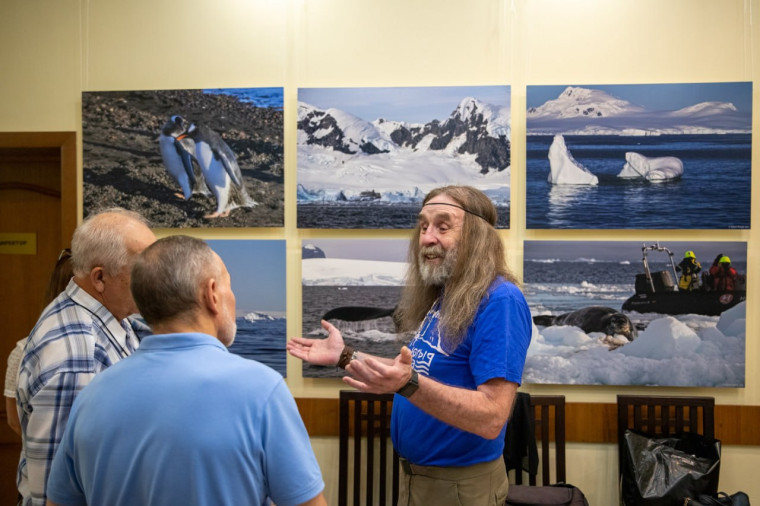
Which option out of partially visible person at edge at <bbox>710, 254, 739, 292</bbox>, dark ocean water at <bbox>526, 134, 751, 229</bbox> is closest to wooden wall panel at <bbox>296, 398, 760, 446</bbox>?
partially visible person at edge at <bbox>710, 254, 739, 292</bbox>

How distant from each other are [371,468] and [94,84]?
8.12 ft

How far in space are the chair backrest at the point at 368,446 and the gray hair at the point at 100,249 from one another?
1535mm

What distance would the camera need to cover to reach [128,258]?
1.67m

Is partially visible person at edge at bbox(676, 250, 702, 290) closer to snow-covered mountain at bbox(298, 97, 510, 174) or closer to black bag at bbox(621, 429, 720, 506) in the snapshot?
black bag at bbox(621, 429, 720, 506)

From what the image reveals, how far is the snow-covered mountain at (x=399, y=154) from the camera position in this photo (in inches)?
115

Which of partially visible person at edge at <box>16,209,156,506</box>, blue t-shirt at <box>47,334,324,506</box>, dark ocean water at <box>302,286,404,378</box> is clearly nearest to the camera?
blue t-shirt at <box>47,334,324,506</box>

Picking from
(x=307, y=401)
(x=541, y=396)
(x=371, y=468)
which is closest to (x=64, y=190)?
(x=307, y=401)

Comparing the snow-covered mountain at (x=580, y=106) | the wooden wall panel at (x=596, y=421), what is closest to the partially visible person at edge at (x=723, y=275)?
the wooden wall panel at (x=596, y=421)

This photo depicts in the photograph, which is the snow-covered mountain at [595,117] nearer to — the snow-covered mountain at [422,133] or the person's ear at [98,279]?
the snow-covered mountain at [422,133]

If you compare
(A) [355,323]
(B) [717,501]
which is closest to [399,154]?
(A) [355,323]

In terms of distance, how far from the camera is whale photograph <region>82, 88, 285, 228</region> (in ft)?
9.95

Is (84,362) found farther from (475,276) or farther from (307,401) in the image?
(307,401)

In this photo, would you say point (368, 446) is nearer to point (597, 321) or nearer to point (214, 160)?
point (597, 321)

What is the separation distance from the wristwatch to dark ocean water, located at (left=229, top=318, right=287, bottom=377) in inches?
65.4
